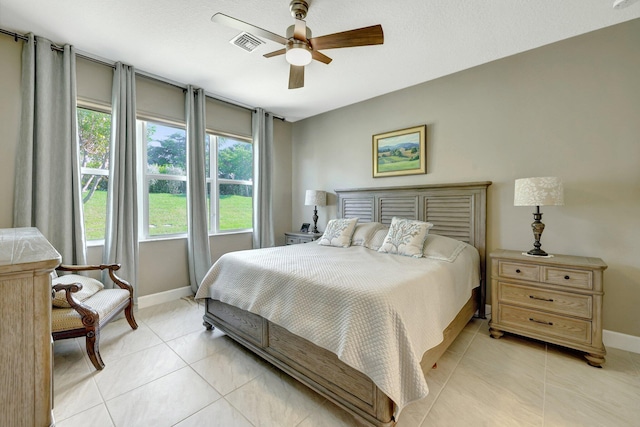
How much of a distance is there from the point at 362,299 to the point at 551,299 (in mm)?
1830

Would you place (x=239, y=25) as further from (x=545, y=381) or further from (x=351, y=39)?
(x=545, y=381)

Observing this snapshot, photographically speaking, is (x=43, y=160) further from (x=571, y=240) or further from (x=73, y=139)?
(x=571, y=240)

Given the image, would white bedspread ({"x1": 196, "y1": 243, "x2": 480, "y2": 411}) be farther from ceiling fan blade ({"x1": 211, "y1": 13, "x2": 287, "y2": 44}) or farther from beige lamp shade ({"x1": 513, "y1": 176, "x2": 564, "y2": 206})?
ceiling fan blade ({"x1": 211, "y1": 13, "x2": 287, "y2": 44})

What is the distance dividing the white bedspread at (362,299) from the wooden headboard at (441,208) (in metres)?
0.43

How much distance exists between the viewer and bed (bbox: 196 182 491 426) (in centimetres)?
138

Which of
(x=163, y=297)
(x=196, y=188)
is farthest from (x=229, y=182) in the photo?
(x=163, y=297)

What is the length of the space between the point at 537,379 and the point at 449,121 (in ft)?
8.40

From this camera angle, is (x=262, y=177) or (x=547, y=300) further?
(x=262, y=177)

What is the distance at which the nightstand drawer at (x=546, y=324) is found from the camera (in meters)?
2.07

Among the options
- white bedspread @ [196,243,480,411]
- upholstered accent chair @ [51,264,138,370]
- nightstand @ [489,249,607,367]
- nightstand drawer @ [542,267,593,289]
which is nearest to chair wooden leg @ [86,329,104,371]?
upholstered accent chair @ [51,264,138,370]

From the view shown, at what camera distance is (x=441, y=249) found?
2492 millimetres

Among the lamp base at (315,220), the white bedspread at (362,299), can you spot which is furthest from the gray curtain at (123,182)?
the lamp base at (315,220)

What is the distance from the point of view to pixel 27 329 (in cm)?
80

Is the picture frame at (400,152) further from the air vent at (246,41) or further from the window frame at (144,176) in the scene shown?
the window frame at (144,176)
